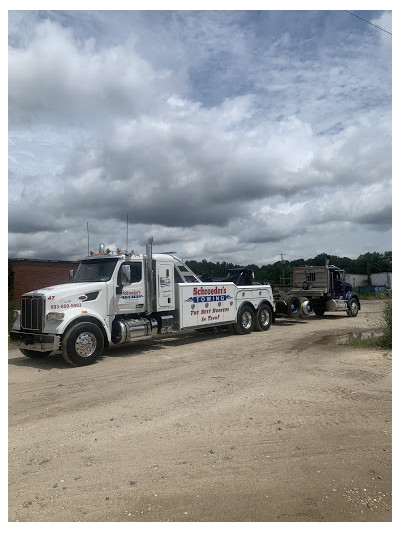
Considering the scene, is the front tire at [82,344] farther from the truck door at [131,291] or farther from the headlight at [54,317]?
the truck door at [131,291]

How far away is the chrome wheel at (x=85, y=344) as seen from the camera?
31.5 feet

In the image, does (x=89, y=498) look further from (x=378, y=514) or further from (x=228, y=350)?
(x=228, y=350)

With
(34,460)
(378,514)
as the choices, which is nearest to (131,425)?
(34,460)

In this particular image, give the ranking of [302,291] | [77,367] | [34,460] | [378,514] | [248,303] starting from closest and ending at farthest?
[378,514], [34,460], [77,367], [248,303], [302,291]

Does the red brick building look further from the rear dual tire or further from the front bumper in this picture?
the front bumper

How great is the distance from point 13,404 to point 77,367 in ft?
8.81

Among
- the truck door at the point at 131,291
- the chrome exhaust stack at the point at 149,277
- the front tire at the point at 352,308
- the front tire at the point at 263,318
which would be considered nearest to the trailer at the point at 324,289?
the front tire at the point at 352,308

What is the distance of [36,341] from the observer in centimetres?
964

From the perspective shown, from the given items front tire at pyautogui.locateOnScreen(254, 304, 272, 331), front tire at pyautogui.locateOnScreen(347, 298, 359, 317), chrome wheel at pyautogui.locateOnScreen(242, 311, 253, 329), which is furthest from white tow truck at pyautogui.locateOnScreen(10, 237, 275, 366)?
front tire at pyautogui.locateOnScreen(347, 298, 359, 317)

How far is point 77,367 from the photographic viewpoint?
9.46 metres

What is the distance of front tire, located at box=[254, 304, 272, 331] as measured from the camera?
15.5 m

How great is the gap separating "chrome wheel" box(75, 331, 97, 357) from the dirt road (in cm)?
46

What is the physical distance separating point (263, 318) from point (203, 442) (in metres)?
11.2

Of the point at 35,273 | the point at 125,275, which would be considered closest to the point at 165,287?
the point at 125,275
